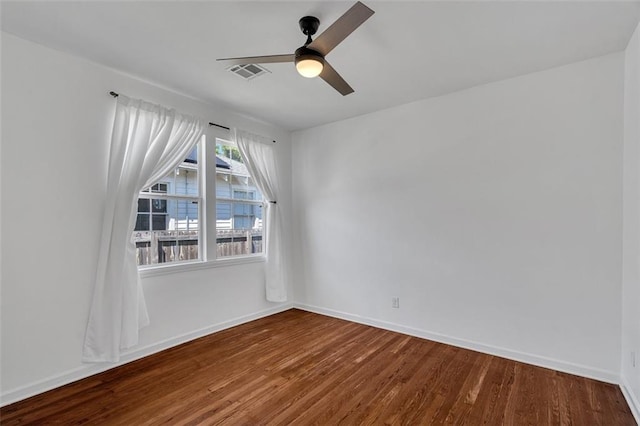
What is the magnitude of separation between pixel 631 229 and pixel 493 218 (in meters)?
0.99

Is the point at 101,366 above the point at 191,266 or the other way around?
the other way around

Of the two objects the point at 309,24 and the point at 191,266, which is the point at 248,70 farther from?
the point at 191,266

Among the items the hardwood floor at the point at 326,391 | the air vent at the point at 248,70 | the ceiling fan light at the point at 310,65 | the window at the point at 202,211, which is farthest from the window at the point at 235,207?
the ceiling fan light at the point at 310,65

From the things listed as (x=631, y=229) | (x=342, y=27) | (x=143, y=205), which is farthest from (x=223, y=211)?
(x=631, y=229)

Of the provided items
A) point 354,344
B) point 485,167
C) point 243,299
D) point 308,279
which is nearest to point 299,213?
point 308,279

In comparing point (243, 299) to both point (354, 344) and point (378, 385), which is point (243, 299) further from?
point (378, 385)

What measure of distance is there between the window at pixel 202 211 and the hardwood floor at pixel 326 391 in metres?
1.10

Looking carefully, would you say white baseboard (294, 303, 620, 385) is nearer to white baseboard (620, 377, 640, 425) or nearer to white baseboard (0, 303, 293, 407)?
white baseboard (620, 377, 640, 425)

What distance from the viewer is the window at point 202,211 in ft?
10.7

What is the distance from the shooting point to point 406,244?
3.67 meters

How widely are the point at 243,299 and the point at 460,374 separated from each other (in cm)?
264

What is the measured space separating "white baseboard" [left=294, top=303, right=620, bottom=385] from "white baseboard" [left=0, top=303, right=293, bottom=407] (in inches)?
57.5

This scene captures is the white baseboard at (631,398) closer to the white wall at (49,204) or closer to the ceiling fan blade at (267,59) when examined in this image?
the ceiling fan blade at (267,59)

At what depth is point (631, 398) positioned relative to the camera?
2.22m
